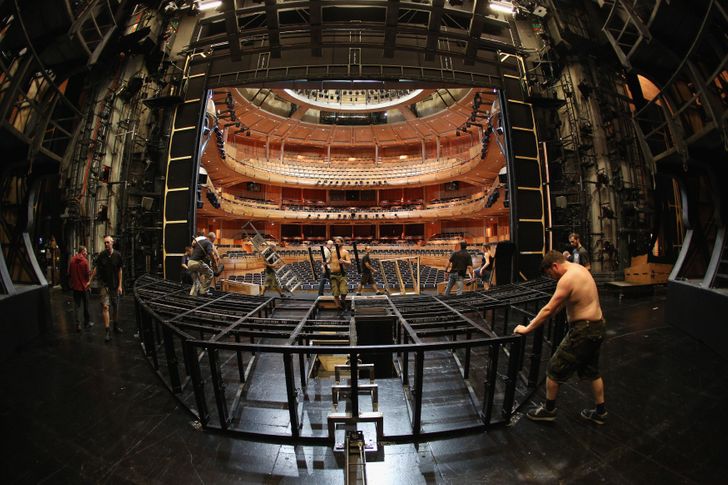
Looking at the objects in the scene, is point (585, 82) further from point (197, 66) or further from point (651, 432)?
point (197, 66)

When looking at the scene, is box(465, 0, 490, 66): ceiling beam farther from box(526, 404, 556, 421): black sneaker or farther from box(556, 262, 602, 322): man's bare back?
box(526, 404, 556, 421): black sneaker

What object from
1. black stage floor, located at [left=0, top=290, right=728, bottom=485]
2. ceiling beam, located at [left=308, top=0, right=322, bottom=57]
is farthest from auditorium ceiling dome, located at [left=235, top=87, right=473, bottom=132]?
black stage floor, located at [left=0, top=290, right=728, bottom=485]

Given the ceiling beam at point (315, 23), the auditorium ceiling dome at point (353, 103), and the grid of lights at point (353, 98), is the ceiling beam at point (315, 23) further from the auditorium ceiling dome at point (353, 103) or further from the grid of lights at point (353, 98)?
the grid of lights at point (353, 98)

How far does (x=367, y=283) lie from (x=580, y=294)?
19.3 feet

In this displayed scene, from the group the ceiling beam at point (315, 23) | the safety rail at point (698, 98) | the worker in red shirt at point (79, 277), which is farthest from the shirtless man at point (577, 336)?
the ceiling beam at point (315, 23)

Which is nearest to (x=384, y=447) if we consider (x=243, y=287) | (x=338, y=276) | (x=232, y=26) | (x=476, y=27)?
(x=338, y=276)

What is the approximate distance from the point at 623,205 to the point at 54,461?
15.0 m

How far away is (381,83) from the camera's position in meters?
10.7

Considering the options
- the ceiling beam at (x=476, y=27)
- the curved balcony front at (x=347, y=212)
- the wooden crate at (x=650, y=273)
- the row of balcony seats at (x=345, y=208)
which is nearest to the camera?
the ceiling beam at (x=476, y=27)

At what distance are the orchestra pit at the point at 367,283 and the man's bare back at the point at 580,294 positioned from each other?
0.09 ft

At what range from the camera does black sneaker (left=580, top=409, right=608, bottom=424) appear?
2.75m

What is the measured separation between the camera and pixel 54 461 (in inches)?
89.7

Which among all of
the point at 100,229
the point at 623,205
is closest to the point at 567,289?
the point at 623,205

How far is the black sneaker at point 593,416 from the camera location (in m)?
2.75
